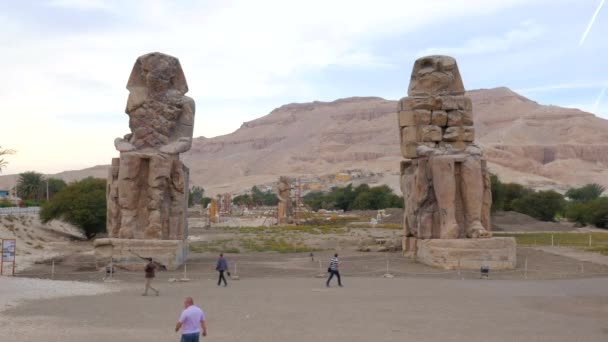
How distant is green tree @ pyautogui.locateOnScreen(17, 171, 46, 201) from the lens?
5984 cm

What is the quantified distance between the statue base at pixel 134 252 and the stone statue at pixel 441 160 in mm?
6376

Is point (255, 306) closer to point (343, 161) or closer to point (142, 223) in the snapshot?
point (142, 223)

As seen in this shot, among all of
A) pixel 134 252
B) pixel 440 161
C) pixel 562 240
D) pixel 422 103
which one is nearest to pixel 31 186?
pixel 562 240

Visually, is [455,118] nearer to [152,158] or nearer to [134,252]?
[152,158]

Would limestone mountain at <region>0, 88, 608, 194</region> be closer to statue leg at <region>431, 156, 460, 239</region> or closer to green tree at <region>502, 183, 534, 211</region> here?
green tree at <region>502, 183, 534, 211</region>

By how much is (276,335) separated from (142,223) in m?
8.76

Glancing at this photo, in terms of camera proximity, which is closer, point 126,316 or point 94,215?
point 126,316

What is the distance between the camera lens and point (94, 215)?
30047 mm

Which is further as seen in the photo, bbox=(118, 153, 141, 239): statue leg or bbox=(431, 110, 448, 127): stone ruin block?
bbox=(431, 110, 448, 127): stone ruin block

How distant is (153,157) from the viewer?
15930 mm

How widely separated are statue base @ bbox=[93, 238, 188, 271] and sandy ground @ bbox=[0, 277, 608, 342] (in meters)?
1.83

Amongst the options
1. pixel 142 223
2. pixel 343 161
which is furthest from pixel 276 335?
pixel 343 161

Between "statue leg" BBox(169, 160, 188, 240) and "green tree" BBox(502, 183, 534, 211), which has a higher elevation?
"green tree" BBox(502, 183, 534, 211)

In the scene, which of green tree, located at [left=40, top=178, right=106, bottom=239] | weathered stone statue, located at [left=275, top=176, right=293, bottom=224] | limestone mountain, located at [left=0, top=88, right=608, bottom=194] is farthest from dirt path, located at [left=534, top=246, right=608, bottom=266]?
limestone mountain, located at [left=0, top=88, right=608, bottom=194]
